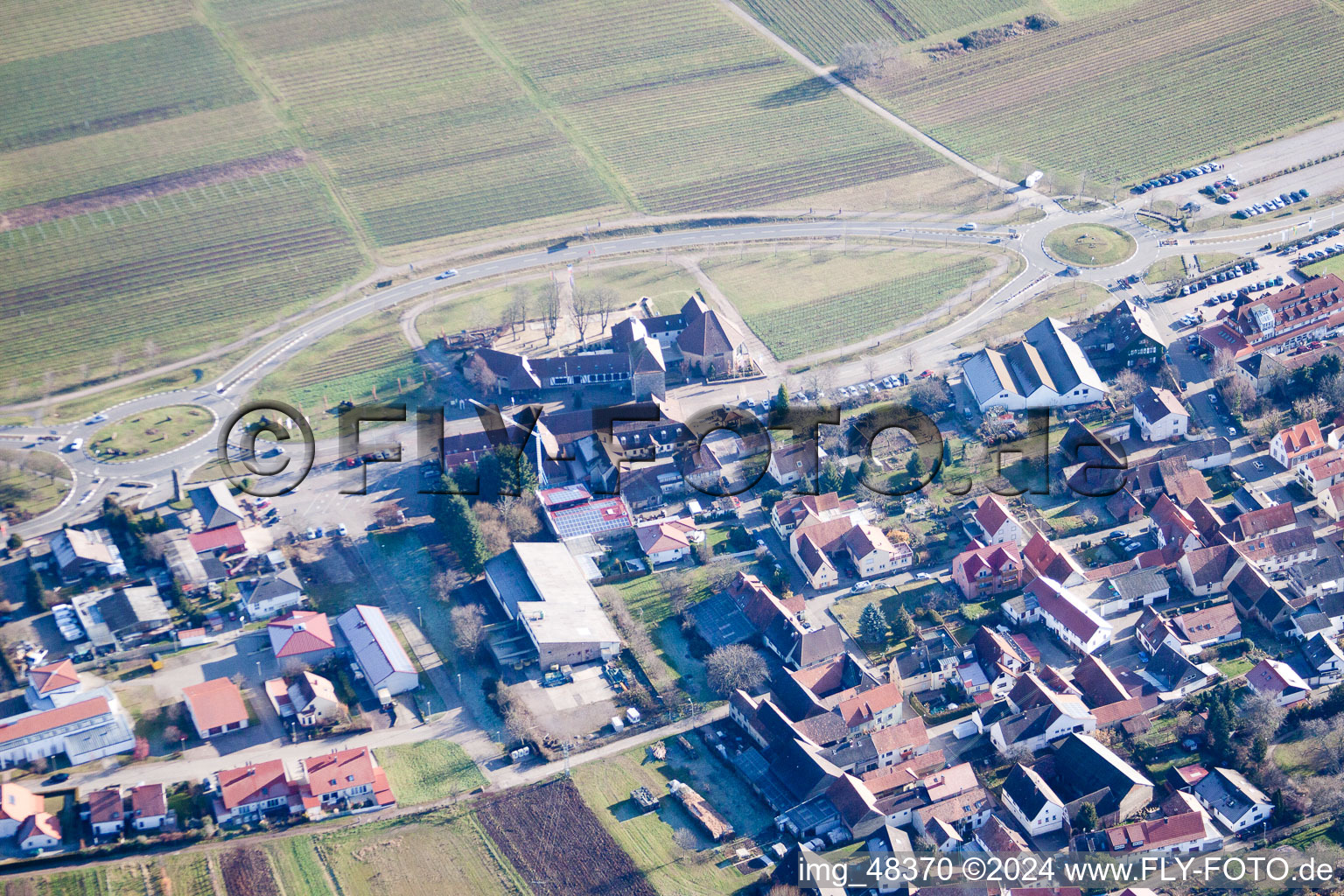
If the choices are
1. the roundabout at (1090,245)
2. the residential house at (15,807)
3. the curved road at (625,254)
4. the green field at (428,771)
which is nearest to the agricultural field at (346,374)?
the curved road at (625,254)

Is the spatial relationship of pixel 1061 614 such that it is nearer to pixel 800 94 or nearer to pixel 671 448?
pixel 671 448

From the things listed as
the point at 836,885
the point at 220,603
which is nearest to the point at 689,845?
the point at 836,885

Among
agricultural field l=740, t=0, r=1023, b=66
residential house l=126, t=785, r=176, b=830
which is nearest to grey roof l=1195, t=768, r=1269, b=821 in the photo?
residential house l=126, t=785, r=176, b=830

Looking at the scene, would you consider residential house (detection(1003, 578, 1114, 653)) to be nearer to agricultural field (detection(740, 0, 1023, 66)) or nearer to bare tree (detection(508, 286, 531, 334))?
bare tree (detection(508, 286, 531, 334))

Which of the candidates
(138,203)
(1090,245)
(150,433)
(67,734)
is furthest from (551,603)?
(138,203)

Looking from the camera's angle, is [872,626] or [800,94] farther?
[800,94]

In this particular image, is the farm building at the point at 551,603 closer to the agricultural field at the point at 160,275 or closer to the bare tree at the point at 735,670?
the bare tree at the point at 735,670
